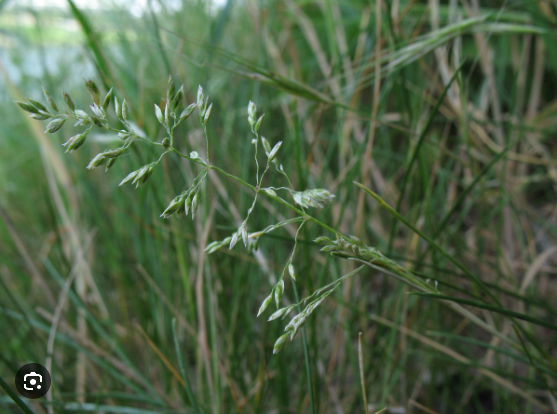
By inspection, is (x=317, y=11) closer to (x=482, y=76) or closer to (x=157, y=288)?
(x=482, y=76)

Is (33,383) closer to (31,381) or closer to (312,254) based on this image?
(31,381)

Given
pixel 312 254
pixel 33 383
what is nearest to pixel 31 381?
pixel 33 383

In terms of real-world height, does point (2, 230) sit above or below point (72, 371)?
above

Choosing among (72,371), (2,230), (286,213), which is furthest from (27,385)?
(2,230)
